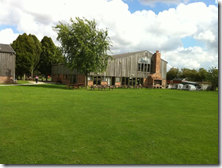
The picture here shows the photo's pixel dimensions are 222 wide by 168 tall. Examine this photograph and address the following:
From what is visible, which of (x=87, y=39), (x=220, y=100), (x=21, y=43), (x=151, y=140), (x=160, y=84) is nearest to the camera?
(x=220, y=100)

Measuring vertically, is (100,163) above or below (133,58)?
below

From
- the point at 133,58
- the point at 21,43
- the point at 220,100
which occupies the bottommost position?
the point at 220,100

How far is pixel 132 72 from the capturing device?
37.7 metres

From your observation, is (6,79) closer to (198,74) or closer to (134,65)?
(134,65)

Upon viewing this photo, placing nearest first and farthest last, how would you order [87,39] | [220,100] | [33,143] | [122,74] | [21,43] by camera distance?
[220,100] → [33,143] → [87,39] → [122,74] → [21,43]

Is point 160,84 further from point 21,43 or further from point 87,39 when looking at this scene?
point 21,43

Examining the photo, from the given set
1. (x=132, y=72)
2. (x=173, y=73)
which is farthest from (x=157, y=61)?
(x=173, y=73)

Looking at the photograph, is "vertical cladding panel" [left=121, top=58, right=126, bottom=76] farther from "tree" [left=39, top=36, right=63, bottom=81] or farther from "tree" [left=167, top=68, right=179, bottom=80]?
"tree" [left=167, top=68, right=179, bottom=80]

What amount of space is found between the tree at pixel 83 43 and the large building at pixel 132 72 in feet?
24.0

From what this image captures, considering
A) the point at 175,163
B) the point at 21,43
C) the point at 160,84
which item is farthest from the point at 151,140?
the point at 21,43

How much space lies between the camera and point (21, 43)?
4384cm

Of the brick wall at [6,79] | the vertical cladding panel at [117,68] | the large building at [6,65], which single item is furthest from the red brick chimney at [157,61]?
the brick wall at [6,79]

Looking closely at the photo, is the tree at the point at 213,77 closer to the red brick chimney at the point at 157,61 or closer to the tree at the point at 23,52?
the red brick chimney at the point at 157,61

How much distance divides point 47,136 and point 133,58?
110 feet
